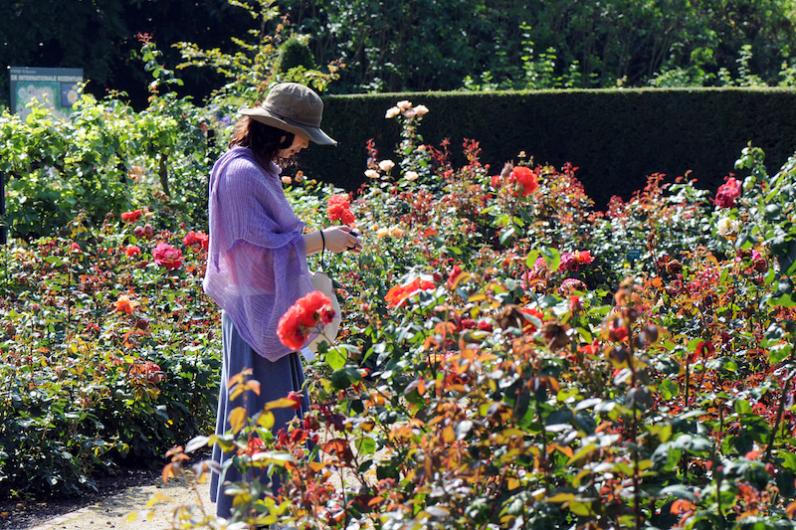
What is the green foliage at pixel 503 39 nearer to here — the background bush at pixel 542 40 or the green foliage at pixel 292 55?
the background bush at pixel 542 40

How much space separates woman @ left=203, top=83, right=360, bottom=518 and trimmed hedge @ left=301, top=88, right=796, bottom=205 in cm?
758

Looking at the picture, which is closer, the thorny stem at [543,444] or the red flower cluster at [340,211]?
the thorny stem at [543,444]

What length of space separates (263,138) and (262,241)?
287 millimetres

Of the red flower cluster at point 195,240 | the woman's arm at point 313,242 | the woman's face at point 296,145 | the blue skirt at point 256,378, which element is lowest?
the blue skirt at point 256,378

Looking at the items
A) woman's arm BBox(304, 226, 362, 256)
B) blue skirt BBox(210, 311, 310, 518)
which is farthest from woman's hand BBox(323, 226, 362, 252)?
blue skirt BBox(210, 311, 310, 518)

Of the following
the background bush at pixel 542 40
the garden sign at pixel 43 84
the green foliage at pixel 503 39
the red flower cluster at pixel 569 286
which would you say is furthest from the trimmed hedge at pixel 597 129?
the red flower cluster at pixel 569 286

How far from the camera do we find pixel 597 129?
10602 millimetres

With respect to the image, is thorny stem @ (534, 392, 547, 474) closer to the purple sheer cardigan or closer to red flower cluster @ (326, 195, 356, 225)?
the purple sheer cardigan

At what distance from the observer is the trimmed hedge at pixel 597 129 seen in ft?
33.2

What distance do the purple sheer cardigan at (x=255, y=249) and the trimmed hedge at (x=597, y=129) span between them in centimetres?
760

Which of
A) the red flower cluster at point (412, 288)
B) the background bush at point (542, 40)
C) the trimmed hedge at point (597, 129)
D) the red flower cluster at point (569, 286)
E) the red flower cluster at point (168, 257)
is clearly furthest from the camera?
the background bush at point (542, 40)

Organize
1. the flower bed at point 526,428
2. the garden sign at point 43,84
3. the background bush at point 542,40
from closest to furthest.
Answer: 1. the flower bed at point 526,428
2. the garden sign at point 43,84
3. the background bush at point 542,40

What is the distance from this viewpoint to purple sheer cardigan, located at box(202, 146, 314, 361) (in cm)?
298

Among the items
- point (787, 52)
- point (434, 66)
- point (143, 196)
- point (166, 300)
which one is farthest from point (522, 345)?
point (787, 52)
